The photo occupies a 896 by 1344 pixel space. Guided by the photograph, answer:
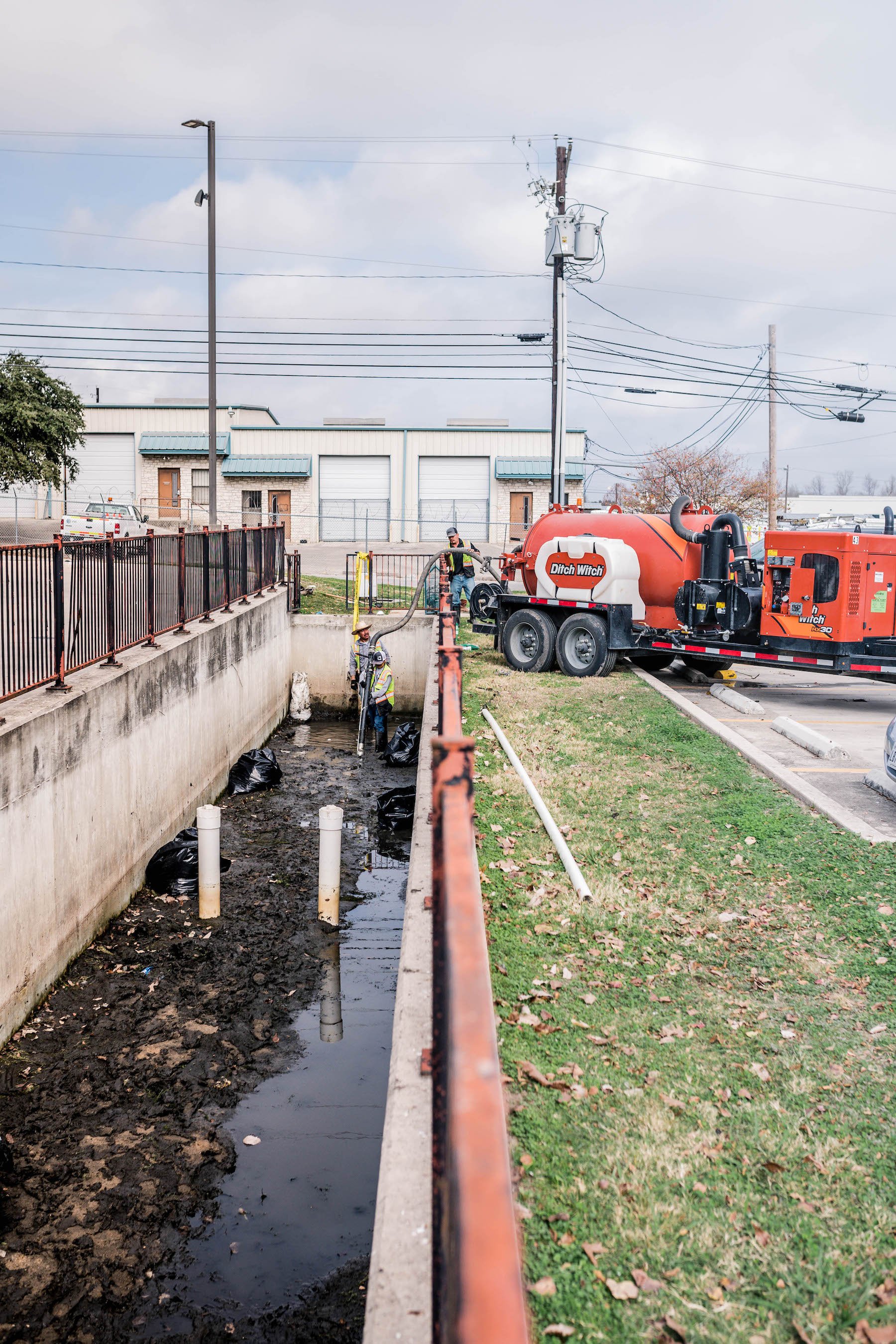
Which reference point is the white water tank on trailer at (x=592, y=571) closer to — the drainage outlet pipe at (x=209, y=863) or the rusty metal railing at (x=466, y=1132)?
the drainage outlet pipe at (x=209, y=863)

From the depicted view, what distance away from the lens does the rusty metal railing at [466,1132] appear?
118 cm

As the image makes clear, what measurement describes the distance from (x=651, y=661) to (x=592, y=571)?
3202mm

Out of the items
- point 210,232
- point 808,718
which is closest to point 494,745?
point 808,718

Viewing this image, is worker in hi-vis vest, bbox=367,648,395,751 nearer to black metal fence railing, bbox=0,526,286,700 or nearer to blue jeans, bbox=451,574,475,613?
black metal fence railing, bbox=0,526,286,700

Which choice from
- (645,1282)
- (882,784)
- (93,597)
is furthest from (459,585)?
(645,1282)

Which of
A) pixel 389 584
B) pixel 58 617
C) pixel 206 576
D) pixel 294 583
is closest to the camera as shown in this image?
pixel 58 617

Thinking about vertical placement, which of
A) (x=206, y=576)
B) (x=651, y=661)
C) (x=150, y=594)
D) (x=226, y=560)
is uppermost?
(x=226, y=560)

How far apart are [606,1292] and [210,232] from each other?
26134 millimetres

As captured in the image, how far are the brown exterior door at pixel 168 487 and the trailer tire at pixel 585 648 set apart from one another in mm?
35367

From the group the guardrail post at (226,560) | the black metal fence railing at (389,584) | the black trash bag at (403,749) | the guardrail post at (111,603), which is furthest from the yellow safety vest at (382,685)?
the guardrail post at (111,603)

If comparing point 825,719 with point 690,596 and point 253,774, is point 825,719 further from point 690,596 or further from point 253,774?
point 253,774

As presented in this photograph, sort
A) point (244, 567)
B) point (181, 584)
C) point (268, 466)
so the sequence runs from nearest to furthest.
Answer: point (181, 584) → point (244, 567) → point (268, 466)

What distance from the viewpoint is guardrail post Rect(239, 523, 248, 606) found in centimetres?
1898

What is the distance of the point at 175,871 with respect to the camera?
34.0 ft
